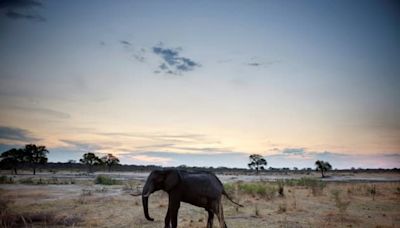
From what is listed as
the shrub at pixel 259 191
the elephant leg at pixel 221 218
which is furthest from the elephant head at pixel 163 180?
the shrub at pixel 259 191

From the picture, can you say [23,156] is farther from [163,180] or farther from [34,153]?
[163,180]

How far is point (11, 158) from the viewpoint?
7175 cm

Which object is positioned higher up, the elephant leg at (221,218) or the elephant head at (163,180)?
the elephant head at (163,180)

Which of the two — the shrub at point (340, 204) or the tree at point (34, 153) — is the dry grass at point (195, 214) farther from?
the tree at point (34, 153)

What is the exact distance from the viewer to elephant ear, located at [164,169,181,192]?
40.3 feet

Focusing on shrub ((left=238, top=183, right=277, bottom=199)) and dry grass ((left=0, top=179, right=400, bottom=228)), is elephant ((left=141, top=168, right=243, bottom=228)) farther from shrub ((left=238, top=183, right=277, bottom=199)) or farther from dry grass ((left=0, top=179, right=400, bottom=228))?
shrub ((left=238, top=183, right=277, bottom=199))

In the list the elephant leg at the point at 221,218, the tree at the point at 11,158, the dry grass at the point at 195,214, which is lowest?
the dry grass at the point at 195,214

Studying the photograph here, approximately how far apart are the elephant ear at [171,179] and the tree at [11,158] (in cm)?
6818

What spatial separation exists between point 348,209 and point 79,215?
13.6 metres

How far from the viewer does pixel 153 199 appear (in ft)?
73.1

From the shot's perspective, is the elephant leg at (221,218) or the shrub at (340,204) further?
the shrub at (340,204)

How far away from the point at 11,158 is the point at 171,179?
7017cm

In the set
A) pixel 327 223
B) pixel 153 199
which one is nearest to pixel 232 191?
pixel 153 199

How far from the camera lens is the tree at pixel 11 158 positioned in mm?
71500
